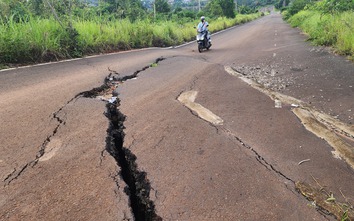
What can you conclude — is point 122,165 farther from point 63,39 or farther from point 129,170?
point 63,39

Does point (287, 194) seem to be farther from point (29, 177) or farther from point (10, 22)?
point (10, 22)

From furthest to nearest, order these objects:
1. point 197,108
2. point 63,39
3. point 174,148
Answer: point 63,39 < point 197,108 < point 174,148

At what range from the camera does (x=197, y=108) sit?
4.31 m

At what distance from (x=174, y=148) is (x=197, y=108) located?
1323 millimetres

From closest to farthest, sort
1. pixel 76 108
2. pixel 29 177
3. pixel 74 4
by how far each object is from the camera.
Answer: pixel 29 177 < pixel 76 108 < pixel 74 4

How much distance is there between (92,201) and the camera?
7.41 feet

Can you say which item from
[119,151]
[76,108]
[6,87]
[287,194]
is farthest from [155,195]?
[6,87]

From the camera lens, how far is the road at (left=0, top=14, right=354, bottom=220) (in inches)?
88.8

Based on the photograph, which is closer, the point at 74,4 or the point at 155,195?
the point at 155,195

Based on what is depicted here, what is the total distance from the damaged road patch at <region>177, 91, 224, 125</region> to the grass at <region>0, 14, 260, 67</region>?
14.2ft

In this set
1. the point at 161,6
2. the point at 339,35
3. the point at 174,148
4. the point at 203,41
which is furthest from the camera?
the point at 161,6

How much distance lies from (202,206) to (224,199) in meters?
0.21

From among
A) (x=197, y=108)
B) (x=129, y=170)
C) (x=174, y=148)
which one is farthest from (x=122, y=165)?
(x=197, y=108)

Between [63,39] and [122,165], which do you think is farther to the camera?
[63,39]
